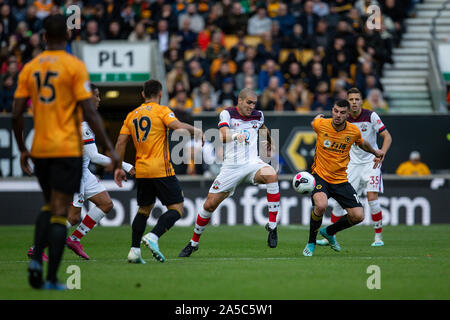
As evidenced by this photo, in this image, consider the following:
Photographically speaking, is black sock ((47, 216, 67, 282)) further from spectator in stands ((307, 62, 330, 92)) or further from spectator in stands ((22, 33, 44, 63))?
spectator in stands ((22, 33, 44, 63))

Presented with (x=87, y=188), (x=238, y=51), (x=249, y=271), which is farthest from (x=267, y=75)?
(x=249, y=271)

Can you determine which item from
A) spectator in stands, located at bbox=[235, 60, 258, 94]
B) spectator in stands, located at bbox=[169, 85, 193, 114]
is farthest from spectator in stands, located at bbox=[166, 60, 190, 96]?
spectator in stands, located at bbox=[235, 60, 258, 94]

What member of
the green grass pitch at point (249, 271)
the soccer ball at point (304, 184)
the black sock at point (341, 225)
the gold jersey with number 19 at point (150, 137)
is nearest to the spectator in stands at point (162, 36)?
the green grass pitch at point (249, 271)

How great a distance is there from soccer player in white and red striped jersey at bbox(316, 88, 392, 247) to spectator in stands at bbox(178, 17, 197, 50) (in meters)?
9.25

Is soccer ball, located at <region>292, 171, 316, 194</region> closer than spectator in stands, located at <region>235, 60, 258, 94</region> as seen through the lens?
Yes

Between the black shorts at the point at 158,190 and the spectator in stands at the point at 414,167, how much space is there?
10.4 meters

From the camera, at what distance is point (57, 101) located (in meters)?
7.30

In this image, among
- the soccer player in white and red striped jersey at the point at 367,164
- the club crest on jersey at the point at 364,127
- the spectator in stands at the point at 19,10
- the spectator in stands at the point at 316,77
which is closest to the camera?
the soccer player in white and red striped jersey at the point at 367,164

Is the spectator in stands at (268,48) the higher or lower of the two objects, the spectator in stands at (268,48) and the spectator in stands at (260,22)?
the lower

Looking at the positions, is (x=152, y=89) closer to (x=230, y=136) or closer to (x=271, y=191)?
(x=230, y=136)

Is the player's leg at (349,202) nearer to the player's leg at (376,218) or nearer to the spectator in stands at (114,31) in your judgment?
the player's leg at (376,218)

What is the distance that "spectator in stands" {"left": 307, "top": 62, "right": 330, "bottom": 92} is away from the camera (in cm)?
2077

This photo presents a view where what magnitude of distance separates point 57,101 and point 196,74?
14.1 m

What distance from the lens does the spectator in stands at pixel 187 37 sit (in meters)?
22.2
